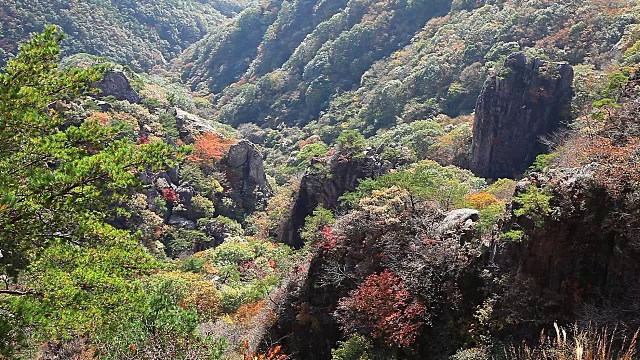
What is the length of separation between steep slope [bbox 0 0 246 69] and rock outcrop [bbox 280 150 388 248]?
45.7 m

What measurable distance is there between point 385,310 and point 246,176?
29488 mm

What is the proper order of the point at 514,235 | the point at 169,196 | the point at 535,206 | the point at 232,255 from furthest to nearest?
the point at 169,196 → the point at 232,255 → the point at 514,235 → the point at 535,206

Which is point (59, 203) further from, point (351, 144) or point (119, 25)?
point (119, 25)

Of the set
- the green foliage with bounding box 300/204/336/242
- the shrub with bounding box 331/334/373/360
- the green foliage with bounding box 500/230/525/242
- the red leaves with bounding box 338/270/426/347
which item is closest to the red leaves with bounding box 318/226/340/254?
the green foliage with bounding box 300/204/336/242

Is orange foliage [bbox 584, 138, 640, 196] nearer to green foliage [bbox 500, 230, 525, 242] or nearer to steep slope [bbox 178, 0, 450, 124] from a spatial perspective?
green foliage [bbox 500, 230, 525, 242]

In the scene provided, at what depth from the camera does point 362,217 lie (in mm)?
12812

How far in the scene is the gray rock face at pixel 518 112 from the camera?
2652 centimetres

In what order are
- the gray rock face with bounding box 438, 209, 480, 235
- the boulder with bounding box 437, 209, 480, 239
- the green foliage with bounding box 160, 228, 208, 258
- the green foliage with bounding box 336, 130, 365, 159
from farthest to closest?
1. the green foliage with bounding box 160, 228, 208, 258
2. the green foliage with bounding box 336, 130, 365, 159
3. the gray rock face with bounding box 438, 209, 480, 235
4. the boulder with bounding box 437, 209, 480, 239

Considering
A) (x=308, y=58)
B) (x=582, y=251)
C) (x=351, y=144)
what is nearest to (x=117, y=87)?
(x=351, y=144)

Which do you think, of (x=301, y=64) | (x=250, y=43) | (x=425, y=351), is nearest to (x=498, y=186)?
(x=425, y=351)

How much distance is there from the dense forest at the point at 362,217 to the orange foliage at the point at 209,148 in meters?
0.22

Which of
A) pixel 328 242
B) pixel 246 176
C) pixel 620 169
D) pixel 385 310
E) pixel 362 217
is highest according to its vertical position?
pixel 620 169

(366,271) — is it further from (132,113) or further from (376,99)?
(376,99)

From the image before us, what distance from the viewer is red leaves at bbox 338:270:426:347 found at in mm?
9789
